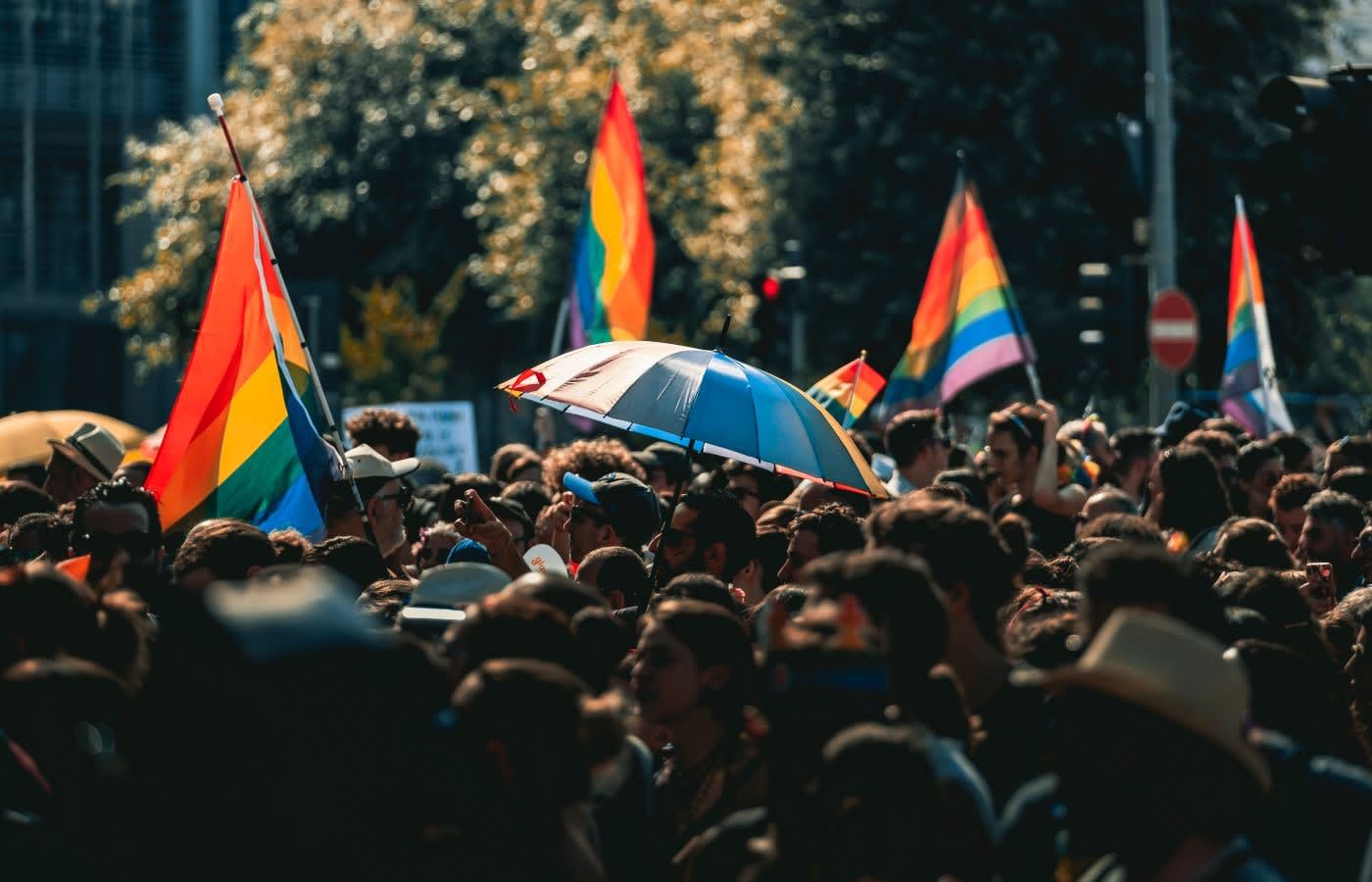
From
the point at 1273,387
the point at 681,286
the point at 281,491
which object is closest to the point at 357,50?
the point at 681,286

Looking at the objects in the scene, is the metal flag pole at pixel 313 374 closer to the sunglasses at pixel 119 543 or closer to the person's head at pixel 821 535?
the sunglasses at pixel 119 543

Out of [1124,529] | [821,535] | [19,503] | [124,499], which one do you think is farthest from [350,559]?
[19,503]

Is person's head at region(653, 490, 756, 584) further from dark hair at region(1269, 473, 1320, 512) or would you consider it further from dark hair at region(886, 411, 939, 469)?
dark hair at region(1269, 473, 1320, 512)

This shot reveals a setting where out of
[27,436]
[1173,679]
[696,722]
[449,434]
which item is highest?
A: [1173,679]

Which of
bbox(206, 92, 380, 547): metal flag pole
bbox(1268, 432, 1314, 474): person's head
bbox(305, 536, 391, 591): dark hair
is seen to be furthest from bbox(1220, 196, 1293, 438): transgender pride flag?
bbox(305, 536, 391, 591): dark hair

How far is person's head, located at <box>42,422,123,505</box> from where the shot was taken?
9609 millimetres

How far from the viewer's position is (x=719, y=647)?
4691 mm

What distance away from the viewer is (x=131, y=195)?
1706 inches

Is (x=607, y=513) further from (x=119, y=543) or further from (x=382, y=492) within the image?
(x=119, y=543)

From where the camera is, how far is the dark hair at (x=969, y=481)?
8.56m

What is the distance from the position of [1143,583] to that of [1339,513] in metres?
4.06

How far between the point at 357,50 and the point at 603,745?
3299 cm

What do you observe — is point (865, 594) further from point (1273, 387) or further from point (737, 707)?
point (1273, 387)

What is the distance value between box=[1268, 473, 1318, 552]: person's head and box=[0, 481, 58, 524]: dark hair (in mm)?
4785
